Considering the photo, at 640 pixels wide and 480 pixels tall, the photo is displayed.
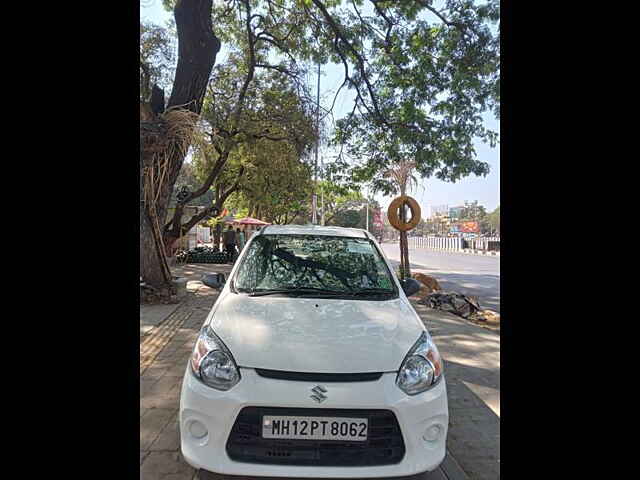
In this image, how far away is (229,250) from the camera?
17.8m

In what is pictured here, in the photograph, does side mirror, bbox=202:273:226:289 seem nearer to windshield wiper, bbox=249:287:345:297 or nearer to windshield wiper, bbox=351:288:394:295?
windshield wiper, bbox=249:287:345:297

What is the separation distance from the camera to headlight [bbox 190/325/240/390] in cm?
221

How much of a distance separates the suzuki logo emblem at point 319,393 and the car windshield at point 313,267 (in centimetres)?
98

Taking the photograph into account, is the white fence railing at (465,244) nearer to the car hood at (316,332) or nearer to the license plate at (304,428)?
the car hood at (316,332)

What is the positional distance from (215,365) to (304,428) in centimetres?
61

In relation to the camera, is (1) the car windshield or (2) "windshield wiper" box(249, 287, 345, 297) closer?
(2) "windshield wiper" box(249, 287, 345, 297)

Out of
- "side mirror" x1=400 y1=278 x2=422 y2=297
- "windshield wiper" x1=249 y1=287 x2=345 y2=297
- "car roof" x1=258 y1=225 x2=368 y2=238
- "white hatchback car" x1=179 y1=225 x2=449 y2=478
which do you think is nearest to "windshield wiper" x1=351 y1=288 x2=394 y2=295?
"windshield wiper" x1=249 y1=287 x2=345 y2=297

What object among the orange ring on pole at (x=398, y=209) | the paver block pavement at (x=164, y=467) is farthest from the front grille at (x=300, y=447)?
the orange ring on pole at (x=398, y=209)

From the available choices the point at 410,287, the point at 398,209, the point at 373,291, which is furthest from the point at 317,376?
the point at 398,209

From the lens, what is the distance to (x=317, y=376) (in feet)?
7.16

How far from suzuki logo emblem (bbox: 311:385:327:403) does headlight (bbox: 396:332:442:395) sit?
422mm

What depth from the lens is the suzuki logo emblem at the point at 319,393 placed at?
83.0 inches
